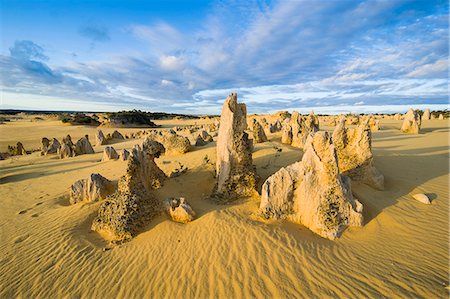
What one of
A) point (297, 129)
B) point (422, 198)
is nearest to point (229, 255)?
point (422, 198)

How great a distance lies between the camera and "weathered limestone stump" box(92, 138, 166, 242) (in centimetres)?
721

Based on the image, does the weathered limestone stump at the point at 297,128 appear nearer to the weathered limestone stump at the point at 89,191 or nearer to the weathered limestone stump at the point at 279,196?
the weathered limestone stump at the point at 279,196

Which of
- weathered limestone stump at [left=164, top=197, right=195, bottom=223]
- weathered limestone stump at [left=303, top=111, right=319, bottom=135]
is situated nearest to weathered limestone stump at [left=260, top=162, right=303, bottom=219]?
weathered limestone stump at [left=164, top=197, right=195, bottom=223]

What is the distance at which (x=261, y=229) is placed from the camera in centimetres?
667

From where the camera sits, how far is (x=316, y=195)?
23.0 feet

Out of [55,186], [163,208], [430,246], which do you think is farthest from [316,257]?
[55,186]

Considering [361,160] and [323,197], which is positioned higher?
[361,160]

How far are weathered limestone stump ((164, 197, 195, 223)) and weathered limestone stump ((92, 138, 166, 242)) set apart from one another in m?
0.40

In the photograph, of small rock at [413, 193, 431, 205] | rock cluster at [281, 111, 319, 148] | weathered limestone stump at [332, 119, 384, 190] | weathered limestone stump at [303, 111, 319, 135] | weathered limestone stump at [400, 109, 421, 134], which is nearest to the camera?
small rock at [413, 193, 431, 205]

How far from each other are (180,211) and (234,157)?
285 cm

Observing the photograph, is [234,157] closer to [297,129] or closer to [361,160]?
[361,160]

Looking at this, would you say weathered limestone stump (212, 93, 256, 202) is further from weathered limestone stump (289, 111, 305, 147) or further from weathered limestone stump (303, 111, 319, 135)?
weathered limestone stump (303, 111, 319, 135)

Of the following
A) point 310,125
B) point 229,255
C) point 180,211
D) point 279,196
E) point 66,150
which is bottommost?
point 229,255

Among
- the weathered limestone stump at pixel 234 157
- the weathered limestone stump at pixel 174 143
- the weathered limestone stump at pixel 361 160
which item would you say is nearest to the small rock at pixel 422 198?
the weathered limestone stump at pixel 361 160
